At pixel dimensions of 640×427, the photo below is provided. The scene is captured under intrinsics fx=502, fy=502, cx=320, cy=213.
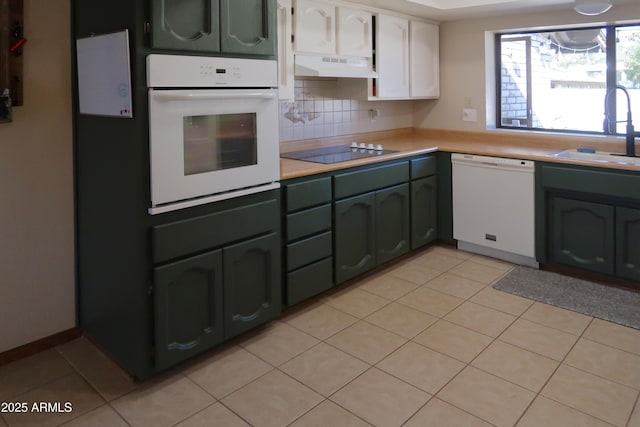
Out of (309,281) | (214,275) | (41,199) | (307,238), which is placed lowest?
(309,281)

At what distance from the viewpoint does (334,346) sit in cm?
261

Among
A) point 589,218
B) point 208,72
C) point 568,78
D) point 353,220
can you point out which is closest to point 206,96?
point 208,72

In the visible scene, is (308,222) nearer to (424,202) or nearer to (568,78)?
(424,202)

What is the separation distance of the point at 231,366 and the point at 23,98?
1600mm

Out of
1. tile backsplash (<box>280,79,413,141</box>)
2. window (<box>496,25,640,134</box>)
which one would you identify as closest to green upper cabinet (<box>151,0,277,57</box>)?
tile backsplash (<box>280,79,413,141</box>)

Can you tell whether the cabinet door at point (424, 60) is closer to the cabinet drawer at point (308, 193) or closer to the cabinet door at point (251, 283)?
the cabinet drawer at point (308, 193)

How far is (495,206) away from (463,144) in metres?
0.70

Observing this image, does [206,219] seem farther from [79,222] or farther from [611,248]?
[611,248]

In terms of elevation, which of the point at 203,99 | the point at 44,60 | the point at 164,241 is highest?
the point at 44,60

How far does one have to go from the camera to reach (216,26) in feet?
7.29

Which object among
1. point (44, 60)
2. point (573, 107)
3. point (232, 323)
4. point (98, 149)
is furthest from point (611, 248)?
point (44, 60)

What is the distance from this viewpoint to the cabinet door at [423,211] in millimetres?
3824

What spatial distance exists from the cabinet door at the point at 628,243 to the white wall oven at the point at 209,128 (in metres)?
2.22

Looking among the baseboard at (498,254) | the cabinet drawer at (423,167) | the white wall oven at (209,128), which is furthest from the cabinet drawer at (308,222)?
the baseboard at (498,254)
